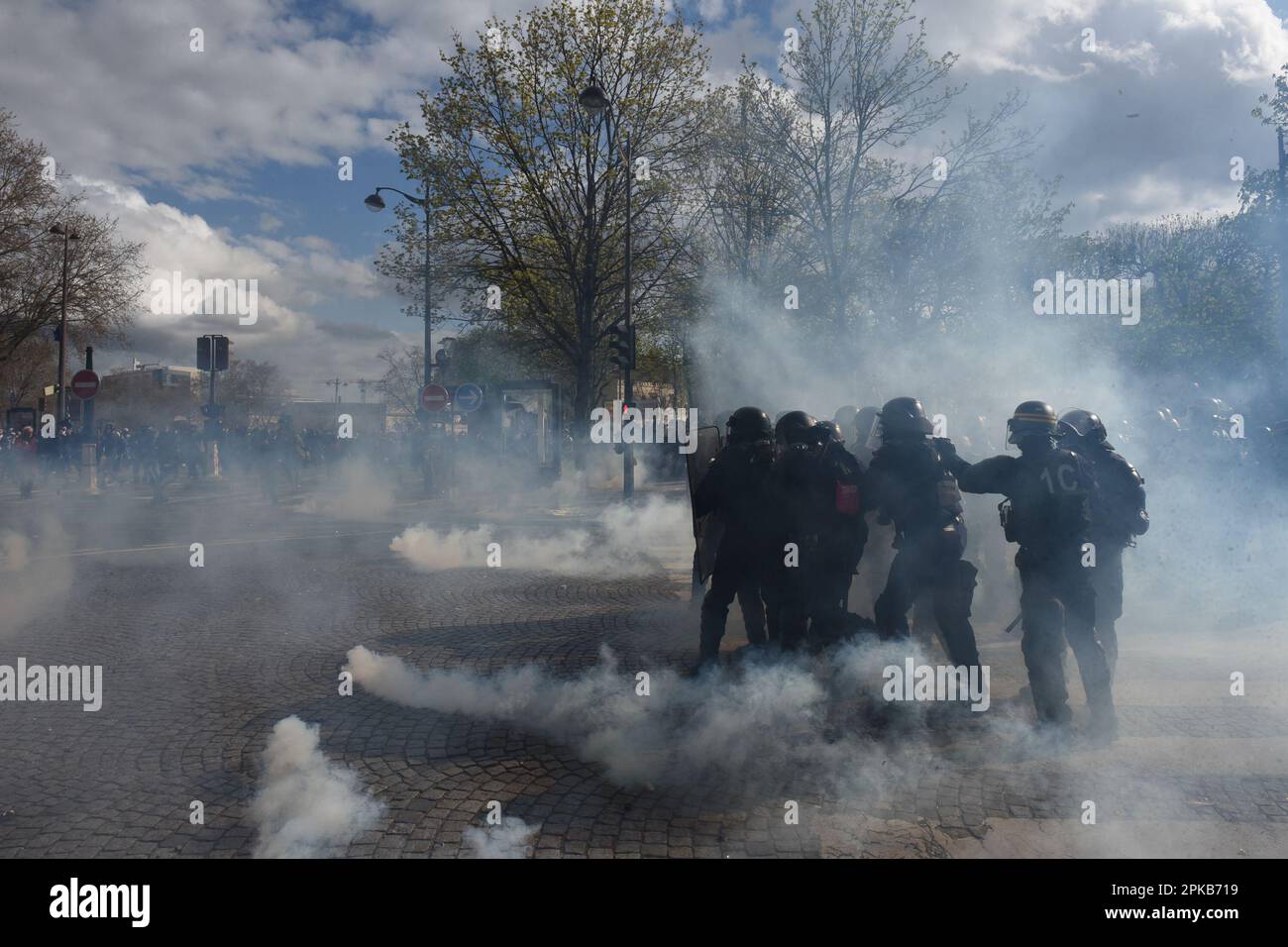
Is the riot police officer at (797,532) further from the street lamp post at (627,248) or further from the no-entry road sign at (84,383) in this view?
the no-entry road sign at (84,383)

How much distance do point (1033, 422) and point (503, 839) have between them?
3.22m

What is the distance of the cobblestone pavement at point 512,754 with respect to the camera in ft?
9.31

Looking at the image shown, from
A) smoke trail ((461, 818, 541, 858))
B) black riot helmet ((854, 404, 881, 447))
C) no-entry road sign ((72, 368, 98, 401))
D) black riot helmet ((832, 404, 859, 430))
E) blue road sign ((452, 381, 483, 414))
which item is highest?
no-entry road sign ((72, 368, 98, 401))

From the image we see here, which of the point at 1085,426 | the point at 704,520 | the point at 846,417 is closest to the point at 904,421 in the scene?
the point at 1085,426

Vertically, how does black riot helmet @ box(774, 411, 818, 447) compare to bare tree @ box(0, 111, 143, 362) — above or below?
below

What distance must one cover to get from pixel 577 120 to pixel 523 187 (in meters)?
1.79

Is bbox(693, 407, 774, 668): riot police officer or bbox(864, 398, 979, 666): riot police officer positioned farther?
bbox(693, 407, 774, 668): riot police officer

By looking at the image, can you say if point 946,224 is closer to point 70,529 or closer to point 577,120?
point 577,120

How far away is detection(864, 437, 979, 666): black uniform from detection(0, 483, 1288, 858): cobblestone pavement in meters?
0.59

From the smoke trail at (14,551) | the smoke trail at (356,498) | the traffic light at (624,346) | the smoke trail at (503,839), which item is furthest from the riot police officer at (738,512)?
the smoke trail at (356,498)

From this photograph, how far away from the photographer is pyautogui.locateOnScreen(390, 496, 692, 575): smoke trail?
29.3 ft

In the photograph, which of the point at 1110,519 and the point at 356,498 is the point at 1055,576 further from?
the point at 356,498

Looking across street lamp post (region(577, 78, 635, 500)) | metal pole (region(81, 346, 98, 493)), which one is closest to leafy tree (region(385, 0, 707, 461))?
street lamp post (region(577, 78, 635, 500))

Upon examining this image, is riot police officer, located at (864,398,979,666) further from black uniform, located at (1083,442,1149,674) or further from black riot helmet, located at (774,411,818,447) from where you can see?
black uniform, located at (1083,442,1149,674)
